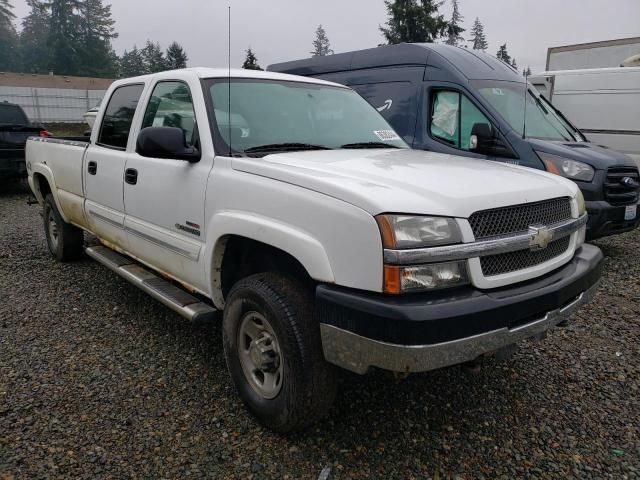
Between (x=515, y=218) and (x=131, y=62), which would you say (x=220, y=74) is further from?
(x=131, y=62)

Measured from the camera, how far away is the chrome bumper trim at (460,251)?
2.12 m

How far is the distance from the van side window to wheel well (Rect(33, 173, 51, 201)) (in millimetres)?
4625

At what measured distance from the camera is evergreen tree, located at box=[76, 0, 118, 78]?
66.3 metres

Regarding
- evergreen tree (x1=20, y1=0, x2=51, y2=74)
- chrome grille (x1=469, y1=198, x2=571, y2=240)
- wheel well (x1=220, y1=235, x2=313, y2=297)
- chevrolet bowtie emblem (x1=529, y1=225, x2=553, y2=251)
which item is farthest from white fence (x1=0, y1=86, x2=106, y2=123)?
evergreen tree (x1=20, y1=0, x2=51, y2=74)

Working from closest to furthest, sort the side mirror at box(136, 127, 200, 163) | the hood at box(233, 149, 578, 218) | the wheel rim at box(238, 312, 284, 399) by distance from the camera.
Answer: the hood at box(233, 149, 578, 218) → the wheel rim at box(238, 312, 284, 399) → the side mirror at box(136, 127, 200, 163)

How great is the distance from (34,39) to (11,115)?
84.3m

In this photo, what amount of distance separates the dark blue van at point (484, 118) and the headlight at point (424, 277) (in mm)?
3692

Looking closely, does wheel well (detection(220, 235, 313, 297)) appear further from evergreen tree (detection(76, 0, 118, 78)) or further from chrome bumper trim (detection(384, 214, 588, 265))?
evergreen tree (detection(76, 0, 118, 78))

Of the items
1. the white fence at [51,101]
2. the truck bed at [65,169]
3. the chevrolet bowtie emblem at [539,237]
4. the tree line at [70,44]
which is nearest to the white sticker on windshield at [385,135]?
the chevrolet bowtie emblem at [539,237]

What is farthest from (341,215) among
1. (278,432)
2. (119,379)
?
(119,379)

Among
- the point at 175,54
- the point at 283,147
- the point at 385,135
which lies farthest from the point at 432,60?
the point at 175,54

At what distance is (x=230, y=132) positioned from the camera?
3.16 metres

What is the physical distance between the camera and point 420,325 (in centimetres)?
207

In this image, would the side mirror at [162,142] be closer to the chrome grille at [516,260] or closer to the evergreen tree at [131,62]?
the chrome grille at [516,260]
